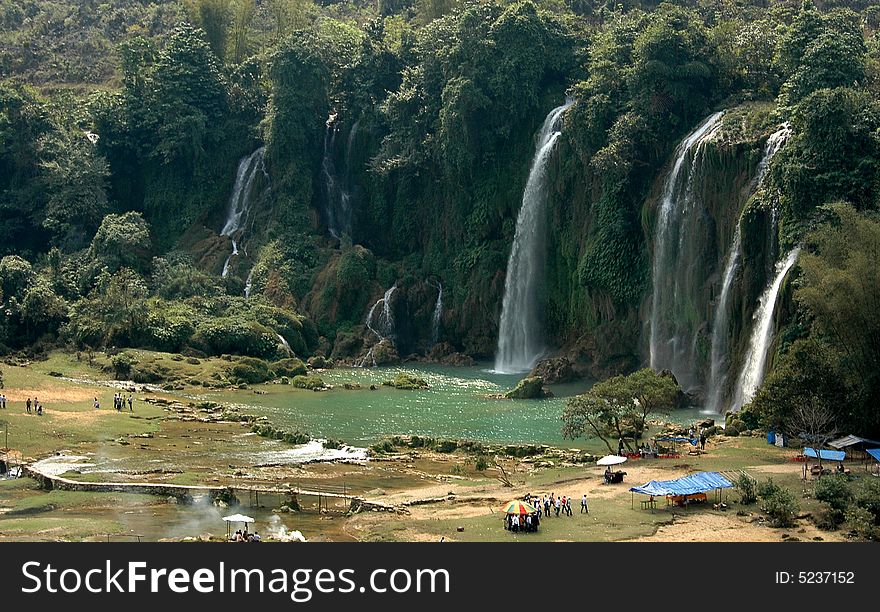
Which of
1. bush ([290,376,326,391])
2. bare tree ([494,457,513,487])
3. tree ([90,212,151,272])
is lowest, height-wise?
bare tree ([494,457,513,487])

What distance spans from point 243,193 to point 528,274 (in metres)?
27.7

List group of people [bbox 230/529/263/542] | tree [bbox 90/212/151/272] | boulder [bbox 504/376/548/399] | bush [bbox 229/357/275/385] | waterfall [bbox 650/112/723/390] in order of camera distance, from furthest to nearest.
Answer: tree [bbox 90/212/151/272] < bush [bbox 229/357/275/385] < boulder [bbox 504/376/548/399] < waterfall [bbox 650/112/723/390] < group of people [bbox 230/529/263/542]

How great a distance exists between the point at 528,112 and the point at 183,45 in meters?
32.3

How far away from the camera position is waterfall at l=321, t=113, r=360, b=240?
98812 mm

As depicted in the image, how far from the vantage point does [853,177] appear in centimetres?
5881

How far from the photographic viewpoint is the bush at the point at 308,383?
74.9 meters

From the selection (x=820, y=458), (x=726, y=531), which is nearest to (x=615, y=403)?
(x=820, y=458)

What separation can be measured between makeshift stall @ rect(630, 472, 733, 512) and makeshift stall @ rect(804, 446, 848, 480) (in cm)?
403

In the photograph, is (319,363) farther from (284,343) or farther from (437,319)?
(437,319)

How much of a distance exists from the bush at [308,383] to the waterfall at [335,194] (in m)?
22.9

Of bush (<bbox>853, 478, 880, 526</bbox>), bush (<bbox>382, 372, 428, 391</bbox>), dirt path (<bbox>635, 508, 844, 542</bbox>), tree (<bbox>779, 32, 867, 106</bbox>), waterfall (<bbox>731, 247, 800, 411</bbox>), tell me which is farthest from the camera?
bush (<bbox>382, 372, 428, 391</bbox>)

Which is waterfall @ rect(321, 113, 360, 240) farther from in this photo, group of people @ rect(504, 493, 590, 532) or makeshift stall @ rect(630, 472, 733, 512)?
makeshift stall @ rect(630, 472, 733, 512)

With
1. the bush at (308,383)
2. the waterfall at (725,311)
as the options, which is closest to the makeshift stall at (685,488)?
the waterfall at (725,311)

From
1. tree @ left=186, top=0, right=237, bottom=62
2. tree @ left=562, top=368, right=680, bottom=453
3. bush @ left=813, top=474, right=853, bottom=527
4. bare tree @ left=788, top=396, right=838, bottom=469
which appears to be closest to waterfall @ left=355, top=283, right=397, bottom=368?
tree @ left=562, top=368, right=680, bottom=453
